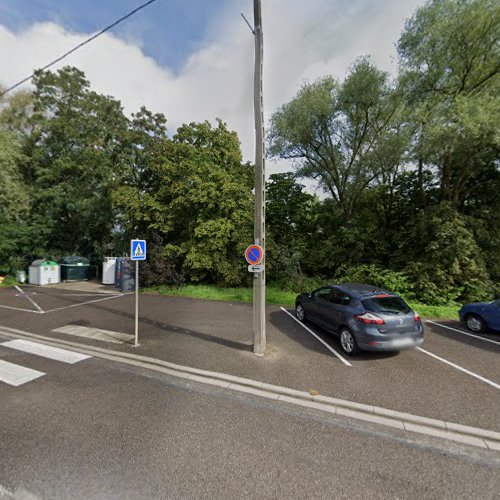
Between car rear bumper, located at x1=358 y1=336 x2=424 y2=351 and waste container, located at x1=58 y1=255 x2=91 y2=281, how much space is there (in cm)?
1872

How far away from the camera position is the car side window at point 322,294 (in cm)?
668

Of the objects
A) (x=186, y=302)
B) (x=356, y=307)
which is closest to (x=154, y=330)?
(x=186, y=302)

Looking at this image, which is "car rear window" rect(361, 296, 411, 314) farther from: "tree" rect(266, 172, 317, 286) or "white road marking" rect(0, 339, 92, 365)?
"tree" rect(266, 172, 317, 286)

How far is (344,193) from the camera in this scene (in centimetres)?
1611

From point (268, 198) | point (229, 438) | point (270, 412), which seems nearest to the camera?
point (229, 438)

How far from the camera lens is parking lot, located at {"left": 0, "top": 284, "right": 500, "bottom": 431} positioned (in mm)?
4098

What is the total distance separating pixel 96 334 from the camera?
6.73 m

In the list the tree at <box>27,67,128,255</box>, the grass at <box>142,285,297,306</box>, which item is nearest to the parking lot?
the grass at <box>142,285,297,306</box>

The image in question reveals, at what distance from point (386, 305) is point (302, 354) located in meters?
2.08

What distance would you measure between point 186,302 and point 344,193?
11.7 meters

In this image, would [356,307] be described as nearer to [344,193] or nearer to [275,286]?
[275,286]

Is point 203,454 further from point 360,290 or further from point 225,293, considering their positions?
point 225,293

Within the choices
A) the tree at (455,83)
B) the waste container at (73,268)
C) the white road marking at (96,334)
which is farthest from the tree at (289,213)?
the waste container at (73,268)

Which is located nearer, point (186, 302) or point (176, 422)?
point (176, 422)
